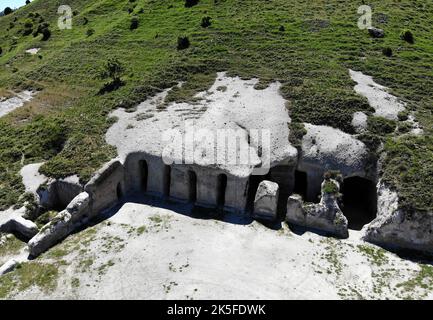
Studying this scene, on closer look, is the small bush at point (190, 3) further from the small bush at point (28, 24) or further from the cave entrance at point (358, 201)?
the cave entrance at point (358, 201)

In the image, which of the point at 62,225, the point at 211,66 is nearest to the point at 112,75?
the point at 211,66

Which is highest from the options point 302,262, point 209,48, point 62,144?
point 209,48

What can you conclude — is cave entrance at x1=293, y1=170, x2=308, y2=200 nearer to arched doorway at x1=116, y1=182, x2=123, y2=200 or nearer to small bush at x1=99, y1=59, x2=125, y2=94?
arched doorway at x1=116, y1=182, x2=123, y2=200

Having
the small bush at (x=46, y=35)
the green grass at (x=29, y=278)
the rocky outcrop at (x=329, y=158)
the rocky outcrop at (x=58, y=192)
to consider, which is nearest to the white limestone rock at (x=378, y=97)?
the rocky outcrop at (x=329, y=158)

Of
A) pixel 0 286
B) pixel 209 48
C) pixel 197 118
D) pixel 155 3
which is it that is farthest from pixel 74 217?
pixel 155 3

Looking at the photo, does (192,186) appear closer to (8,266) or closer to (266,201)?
(266,201)

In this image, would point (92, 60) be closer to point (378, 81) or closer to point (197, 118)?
point (197, 118)
